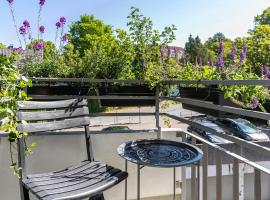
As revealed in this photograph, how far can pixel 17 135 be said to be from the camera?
116cm

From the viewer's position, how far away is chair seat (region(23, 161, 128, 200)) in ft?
4.11

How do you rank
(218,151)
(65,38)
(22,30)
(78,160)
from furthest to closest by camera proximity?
(65,38), (22,30), (78,160), (218,151)

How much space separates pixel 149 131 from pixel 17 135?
4.04ft

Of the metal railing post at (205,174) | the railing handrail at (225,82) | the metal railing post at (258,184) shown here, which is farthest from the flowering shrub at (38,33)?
the metal railing post at (258,184)

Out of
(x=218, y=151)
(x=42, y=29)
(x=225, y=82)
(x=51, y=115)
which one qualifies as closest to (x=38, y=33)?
(x=42, y=29)

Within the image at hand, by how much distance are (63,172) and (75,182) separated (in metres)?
0.20

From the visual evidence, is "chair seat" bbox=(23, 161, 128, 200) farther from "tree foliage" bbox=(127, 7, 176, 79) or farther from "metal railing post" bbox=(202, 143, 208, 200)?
"tree foliage" bbox=(127, 7, 176, 79)

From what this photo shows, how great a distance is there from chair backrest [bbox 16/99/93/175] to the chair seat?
15cm

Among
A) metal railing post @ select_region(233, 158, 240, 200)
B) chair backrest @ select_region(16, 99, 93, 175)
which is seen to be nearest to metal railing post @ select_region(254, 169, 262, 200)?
metal railing post @ select_region(233, 158, 240, 200)

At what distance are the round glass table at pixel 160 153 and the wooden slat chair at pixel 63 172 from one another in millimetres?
126

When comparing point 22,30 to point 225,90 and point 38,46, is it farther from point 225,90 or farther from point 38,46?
point 225,90

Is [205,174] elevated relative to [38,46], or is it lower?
lower

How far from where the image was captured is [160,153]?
1.50 m

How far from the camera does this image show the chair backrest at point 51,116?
1.55m
